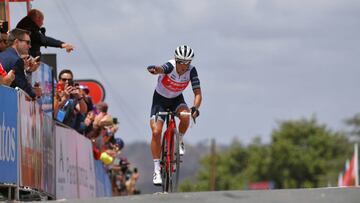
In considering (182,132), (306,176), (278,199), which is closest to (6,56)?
(182,132)

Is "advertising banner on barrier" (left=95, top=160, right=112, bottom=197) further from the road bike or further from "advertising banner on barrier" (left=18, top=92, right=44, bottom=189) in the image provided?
"advertising banner on barrier" (left=18, top=92, right=44, bottom=189)

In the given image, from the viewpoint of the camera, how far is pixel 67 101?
838 inches

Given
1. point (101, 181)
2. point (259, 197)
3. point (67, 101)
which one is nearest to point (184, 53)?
point (67, 101)

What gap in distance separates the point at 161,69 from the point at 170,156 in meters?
1.24

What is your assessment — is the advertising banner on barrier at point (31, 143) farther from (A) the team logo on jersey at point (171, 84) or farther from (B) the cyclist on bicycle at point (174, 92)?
(A) the team logo on jersey at point (171, 84)

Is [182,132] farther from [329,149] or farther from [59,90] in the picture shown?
[329,149]

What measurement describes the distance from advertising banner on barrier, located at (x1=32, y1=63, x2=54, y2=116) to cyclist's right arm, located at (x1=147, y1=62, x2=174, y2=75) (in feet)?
5.53

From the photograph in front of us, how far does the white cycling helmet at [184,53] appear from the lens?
18.2m

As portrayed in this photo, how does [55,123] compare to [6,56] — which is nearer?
[6,56]

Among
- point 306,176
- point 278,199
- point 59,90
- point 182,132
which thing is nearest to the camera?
point 278,199

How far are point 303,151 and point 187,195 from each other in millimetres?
128977

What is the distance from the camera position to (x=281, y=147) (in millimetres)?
139250

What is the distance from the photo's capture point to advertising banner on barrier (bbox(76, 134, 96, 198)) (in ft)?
75.3

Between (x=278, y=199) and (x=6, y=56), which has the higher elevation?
(x=6, y=56)
